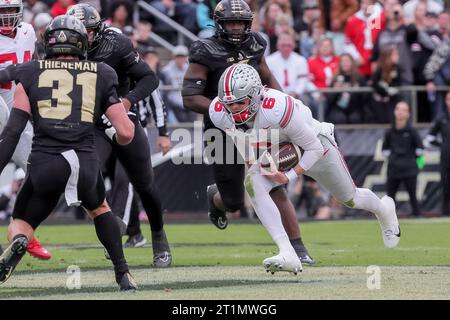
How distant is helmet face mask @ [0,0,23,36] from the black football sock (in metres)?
3.22

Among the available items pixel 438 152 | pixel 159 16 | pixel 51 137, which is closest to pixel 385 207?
pixel 51 137

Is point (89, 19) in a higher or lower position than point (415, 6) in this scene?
higher

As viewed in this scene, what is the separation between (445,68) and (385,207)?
760cm

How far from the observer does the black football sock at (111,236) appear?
748 centimetres

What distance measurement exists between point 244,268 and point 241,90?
1.63 m

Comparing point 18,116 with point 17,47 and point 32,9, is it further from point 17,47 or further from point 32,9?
point 32,9

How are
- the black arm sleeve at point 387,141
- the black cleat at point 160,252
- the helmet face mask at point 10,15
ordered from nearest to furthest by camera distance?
1. the black cleat at point 160,252
2. the helmet face mask at point 10,15
3. the black arm sleeve at point 387,141

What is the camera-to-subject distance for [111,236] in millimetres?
7477

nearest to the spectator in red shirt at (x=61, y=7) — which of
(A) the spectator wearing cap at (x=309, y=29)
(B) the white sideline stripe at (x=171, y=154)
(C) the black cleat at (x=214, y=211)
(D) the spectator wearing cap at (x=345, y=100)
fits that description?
(B) the white sideline stripe at (x=171, y=154)

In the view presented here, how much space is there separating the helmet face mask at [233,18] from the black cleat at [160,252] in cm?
165

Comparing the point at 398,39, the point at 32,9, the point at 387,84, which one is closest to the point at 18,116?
the point at 387,84

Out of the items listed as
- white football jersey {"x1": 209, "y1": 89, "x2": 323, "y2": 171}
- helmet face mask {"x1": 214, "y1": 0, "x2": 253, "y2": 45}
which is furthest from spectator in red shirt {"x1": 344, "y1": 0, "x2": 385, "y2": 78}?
white football jersey {"x1": 209, "y1": 89, "x2": 323, "y2": 171}

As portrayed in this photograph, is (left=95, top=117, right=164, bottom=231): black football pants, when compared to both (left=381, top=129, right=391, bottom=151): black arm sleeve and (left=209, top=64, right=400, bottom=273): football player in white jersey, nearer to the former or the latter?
(left=209, top=64, right=400, bottom=273): football player in white jersey

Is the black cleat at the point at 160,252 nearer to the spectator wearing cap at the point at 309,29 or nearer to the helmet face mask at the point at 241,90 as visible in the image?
the helmet face mask at the point at 241,90
